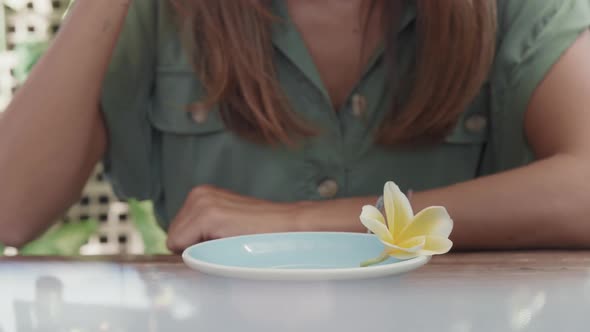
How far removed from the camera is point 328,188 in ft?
2.95

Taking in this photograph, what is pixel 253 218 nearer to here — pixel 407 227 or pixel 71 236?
pixel 407 227

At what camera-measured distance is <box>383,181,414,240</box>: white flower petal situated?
1.47 ft

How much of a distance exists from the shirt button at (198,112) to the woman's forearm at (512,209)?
0.89ft

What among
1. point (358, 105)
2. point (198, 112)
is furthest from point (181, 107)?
point (358, 105)

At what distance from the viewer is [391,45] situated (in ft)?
2.93

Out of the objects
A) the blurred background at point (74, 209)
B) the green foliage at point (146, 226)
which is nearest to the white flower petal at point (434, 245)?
the blurred background at point (74, 209)

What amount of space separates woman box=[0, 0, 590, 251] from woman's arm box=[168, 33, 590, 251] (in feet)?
0.10

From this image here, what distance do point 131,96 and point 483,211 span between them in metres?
0.50

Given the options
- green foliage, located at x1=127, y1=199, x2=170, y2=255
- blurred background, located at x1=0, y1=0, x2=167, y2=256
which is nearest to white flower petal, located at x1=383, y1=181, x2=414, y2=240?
blurred background, located at x1=0, y1=0, x2=167, y2=256

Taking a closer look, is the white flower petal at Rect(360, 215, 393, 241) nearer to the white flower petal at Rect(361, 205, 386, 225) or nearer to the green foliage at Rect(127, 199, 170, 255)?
the white flower petal at Rect(361, 205, 386, 225)

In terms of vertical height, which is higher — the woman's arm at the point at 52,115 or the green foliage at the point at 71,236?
the woman's arm at the point at 52,115

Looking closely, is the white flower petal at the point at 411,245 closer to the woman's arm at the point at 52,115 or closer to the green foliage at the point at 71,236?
the woman's arm at the point at 52,115

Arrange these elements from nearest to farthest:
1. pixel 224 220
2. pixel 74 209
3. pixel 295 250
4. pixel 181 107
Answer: pixel 295 250
pixel 224 220
pixel 181 107
pixel 74 209

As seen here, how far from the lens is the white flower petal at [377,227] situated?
0.43m
